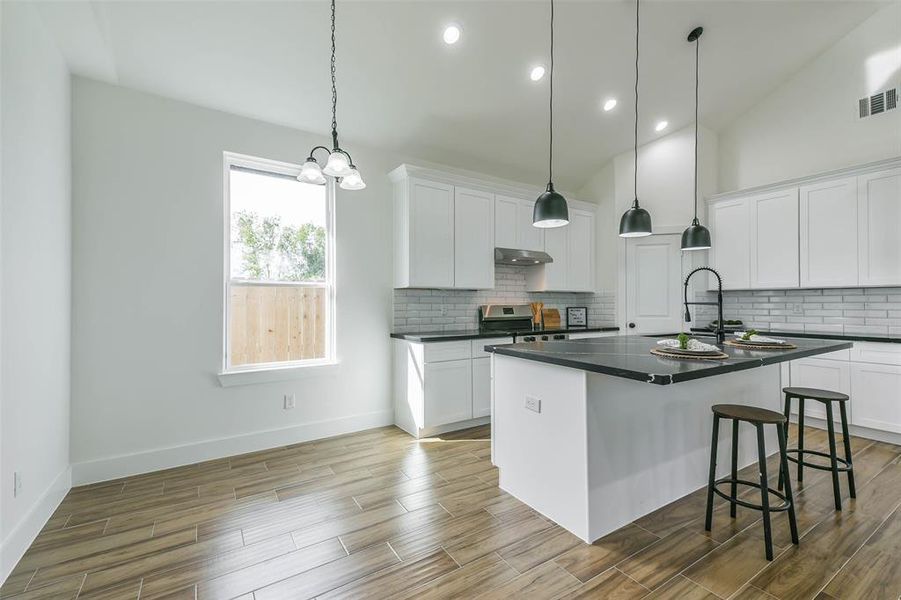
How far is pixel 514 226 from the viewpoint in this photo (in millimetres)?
4719

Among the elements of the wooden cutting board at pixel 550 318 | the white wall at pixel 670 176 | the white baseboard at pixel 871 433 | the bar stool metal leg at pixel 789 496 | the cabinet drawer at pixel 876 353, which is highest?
the white wall at pixel 670 176

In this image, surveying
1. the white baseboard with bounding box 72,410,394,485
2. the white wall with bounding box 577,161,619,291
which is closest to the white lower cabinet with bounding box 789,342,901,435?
the white wall with bounding box 577,161,619,291

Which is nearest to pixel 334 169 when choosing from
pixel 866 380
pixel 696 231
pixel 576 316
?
pixel 696 231

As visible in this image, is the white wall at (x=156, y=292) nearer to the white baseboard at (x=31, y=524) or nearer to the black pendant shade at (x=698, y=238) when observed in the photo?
the white baseboard at (x=31, y=524)

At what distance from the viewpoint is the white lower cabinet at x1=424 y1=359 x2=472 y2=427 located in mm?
3738

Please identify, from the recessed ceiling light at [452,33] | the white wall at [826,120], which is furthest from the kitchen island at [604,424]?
the white wall at [826,120]

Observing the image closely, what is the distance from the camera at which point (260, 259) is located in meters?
3.56

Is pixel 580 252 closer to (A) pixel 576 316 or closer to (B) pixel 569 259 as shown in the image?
(B) pixel 569 259

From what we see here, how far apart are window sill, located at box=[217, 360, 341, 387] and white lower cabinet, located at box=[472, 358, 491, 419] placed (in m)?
1.34

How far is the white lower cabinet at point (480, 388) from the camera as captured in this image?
13.2 feet

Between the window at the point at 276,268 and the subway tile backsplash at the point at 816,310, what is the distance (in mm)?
4451

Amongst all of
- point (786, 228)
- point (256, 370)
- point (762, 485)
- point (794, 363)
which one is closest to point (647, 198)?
point (786, 228)

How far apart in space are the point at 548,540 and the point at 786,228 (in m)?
4.36

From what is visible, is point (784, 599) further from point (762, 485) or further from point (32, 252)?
point (32, 252)
